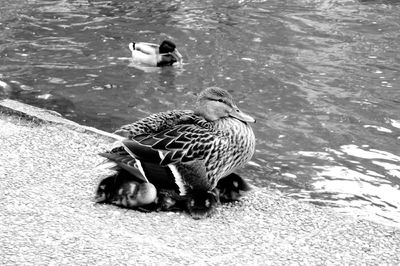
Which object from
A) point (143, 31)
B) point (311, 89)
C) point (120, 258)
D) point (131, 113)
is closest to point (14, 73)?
point (131, 113)

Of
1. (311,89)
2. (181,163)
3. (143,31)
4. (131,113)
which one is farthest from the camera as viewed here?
(143,31)

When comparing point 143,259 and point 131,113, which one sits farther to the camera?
point 131,113

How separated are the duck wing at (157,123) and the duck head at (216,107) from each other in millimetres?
109

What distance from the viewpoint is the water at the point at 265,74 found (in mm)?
6727

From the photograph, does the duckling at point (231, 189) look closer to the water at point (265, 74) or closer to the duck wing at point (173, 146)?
the duck wing at point (173, 146)

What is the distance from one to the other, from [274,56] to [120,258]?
6.83 meters

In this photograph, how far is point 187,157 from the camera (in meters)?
4.88

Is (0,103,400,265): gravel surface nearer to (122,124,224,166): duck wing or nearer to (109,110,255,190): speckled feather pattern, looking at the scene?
(109,110,255,190): speckled feather pattern

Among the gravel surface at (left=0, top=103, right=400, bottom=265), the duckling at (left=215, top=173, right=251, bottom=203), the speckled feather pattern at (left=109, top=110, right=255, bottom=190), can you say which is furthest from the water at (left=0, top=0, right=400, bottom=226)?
the speckled feather pattern at (left=109, top=110, right=255, bottom=190)

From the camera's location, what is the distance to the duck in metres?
4.86

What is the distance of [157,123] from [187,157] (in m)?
0.46

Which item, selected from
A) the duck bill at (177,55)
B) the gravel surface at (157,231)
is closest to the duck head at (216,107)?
the gravel surface at (157,231)

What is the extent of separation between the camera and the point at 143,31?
12.3 metres

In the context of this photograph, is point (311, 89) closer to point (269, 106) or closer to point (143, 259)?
point (269, 106)
